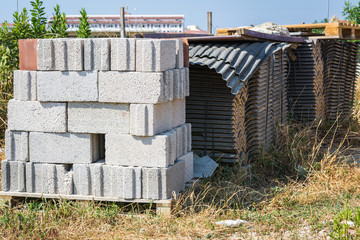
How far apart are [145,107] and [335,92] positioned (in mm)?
7460

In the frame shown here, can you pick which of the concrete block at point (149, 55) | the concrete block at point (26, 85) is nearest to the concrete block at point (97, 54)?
the concrete block at point (149, 55)

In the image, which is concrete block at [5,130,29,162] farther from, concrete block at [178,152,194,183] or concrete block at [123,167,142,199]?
concrete block at [178,152,194,183]

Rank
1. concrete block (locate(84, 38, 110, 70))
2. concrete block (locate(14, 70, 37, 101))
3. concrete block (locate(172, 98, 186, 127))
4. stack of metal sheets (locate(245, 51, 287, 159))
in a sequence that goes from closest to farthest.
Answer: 1. concrete block (locate(84, 38, 110, 70))
2. concrete block (locate(14, 70, 37, 101))
3. concrete block (locate(172, 98, 186, 127))
4. stack of metal sheets (locate(245, 51, 287, 159))

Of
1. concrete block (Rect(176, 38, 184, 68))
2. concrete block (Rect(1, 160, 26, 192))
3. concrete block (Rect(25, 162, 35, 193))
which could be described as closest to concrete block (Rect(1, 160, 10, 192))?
concrete block (Rect(1, 160, 26, 192))

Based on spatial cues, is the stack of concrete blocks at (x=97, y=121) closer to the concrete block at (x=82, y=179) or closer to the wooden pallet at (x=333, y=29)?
the concrete block at (x=82, y=179)

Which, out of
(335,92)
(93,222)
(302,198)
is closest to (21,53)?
(93,222)

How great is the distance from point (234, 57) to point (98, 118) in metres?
2.68

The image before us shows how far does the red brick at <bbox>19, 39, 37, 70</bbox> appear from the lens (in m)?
6.39

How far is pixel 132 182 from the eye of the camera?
619 cm

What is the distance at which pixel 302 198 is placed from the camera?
22.4 ft

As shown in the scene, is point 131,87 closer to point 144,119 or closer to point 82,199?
point 144,119

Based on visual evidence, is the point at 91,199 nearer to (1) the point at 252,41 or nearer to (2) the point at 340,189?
(2) the point at 340,189

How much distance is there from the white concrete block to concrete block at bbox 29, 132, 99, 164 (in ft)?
0.40

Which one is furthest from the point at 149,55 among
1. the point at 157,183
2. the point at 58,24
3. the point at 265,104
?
the point at 58,24
